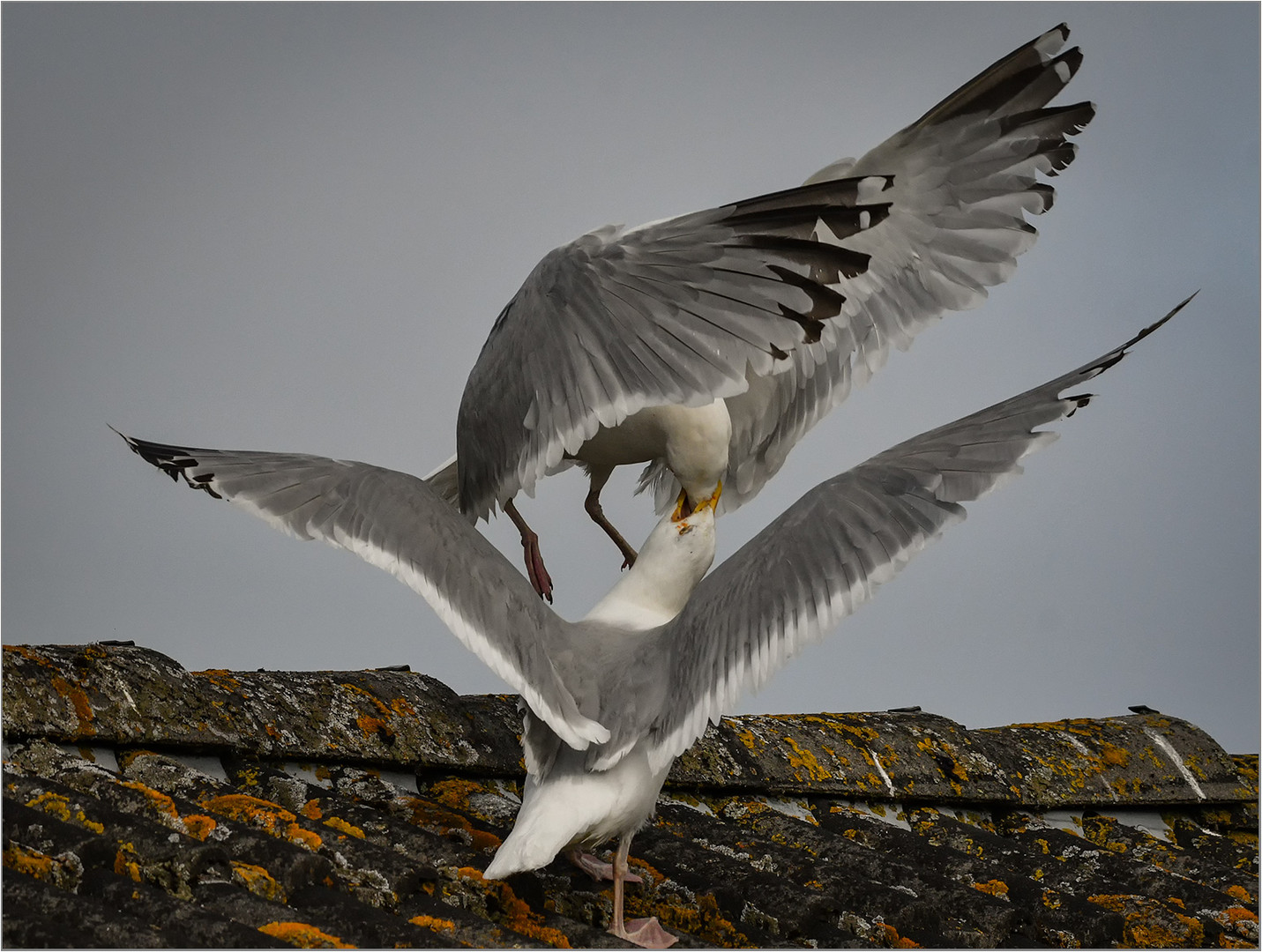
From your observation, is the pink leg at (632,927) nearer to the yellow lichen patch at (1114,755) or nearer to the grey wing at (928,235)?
the grey wing at (928,235)

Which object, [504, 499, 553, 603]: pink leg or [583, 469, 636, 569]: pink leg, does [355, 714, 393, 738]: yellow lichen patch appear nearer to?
[504, 499, 553, 603]: pink leg

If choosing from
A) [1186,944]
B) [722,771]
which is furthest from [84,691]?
[1186,944]

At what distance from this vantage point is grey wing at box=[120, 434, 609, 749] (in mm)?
2795

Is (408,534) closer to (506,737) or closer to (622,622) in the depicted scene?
(622,622)

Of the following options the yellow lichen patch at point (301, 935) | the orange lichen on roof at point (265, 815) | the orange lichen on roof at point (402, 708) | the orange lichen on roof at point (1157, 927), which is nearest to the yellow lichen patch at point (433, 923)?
the yellow lichen patch at point (301, 935)

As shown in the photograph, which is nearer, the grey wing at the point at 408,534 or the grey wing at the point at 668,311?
the grey wing at the point at 408,534

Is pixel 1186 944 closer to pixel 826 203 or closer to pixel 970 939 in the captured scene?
pixel 970 939

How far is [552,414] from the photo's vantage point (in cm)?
339

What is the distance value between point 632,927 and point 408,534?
0.93 meters

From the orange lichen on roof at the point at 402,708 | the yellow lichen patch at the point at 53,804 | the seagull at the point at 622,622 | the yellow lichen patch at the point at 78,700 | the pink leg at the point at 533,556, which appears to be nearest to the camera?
the yellow lichen patch at the point at 53,804

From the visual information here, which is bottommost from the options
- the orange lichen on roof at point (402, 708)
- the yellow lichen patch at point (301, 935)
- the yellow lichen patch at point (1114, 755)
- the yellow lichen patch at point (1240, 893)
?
the yellow lichen patch at point (301, 935)

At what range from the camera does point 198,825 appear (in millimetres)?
2484

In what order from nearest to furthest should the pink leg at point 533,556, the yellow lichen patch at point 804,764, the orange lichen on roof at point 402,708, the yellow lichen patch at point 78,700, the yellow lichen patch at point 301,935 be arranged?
the yellow lichen patch at point 301,935
the yellow lichen patch at point 78,700
the orange lichen on roof at point 402,708
the yellow lichen patch at point 804,764
the pink leg at point 533,556

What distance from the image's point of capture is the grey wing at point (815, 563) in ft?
8.86
